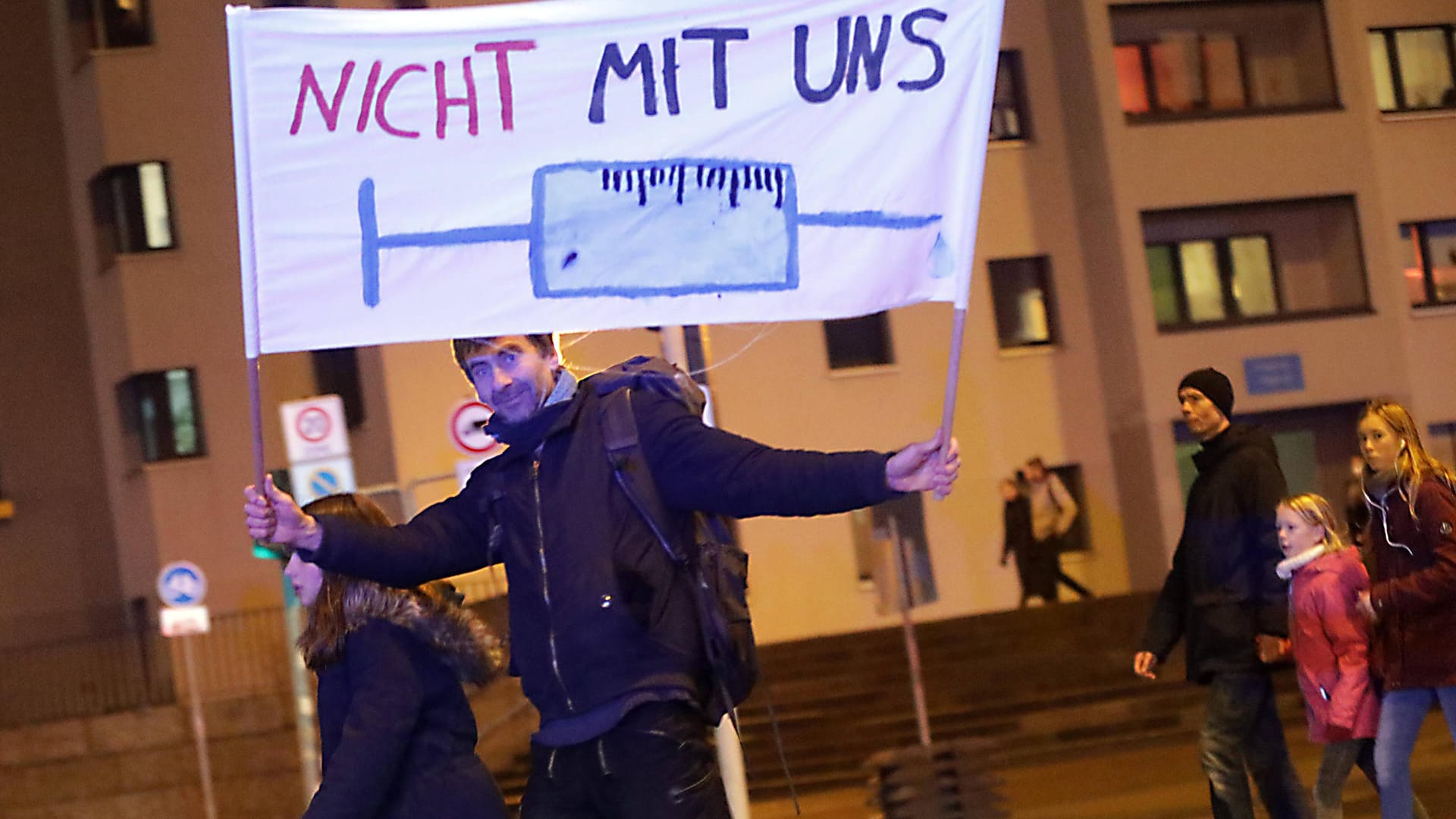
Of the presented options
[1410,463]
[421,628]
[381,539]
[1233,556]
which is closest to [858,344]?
[1233,556]

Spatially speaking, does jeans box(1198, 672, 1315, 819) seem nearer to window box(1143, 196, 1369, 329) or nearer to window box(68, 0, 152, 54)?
window box(1143, 196, 1369, 329)

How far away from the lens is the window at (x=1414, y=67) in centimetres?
2758

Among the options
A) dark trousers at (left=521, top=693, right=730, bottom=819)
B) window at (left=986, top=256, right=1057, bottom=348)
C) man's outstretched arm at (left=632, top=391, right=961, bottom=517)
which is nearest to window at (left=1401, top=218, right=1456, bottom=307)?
window at (left=986, top=256, right=1057, bottom=348)

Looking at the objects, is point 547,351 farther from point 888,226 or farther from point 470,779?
point 470,779

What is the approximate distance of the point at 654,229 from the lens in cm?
425

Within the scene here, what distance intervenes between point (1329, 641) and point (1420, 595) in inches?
16.5

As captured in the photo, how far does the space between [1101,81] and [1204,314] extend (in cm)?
397

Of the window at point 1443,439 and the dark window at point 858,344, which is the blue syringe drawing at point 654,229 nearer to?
the dark window at point 858,344

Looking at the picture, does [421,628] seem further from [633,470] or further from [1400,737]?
[1400,737]

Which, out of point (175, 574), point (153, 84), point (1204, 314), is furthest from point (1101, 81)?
point (175, 574)

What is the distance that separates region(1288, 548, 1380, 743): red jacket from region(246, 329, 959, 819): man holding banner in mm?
3487

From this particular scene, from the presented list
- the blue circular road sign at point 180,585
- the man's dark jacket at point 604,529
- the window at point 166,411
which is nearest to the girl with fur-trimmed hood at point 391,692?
the man's dark jacket at point 604,529

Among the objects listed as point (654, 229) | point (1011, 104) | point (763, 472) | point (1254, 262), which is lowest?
point (763, 472)

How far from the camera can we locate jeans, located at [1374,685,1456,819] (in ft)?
21.4
